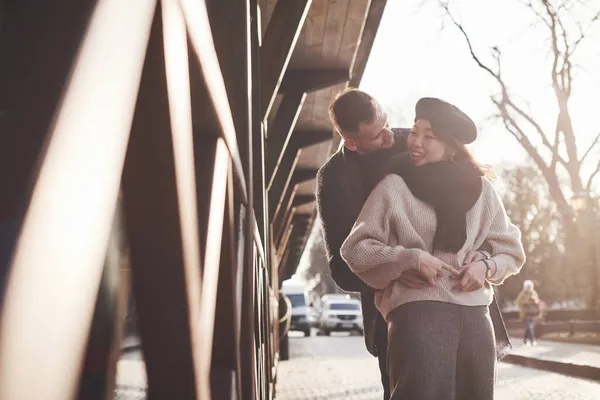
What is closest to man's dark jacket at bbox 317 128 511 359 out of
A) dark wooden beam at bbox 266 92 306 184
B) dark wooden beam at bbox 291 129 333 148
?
dark wooden beam at bbox 266 92 306 184

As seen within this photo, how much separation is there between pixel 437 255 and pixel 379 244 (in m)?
0.19

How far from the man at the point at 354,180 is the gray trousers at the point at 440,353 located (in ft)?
1.26

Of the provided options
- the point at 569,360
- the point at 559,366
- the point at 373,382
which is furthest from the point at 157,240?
the point at 569,360

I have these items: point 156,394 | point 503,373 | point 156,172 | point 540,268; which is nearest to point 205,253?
point 156,394

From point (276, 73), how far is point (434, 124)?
2.96 metres

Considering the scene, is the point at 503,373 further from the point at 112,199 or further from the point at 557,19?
the point at 112,199

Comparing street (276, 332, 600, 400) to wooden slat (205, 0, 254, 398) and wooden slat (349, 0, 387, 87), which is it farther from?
wooden slat (205, 0, 254, 398)

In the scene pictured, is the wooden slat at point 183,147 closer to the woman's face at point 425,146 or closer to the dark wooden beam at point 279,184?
the woman's face at point 425,146

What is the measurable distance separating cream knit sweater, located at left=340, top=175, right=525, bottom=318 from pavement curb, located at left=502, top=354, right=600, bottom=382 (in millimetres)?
9130

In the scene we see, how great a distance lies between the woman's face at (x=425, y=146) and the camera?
8.48 feet

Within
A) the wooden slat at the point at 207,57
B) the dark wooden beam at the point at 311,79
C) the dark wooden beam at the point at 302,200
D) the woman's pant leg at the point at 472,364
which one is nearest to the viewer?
the wooden slat at the point at 207,57

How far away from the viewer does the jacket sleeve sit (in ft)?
9.15

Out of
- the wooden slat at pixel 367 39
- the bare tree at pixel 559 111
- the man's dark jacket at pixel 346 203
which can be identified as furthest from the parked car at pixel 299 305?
the man's dark jacket at pixel 346 203

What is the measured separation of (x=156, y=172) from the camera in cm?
110
